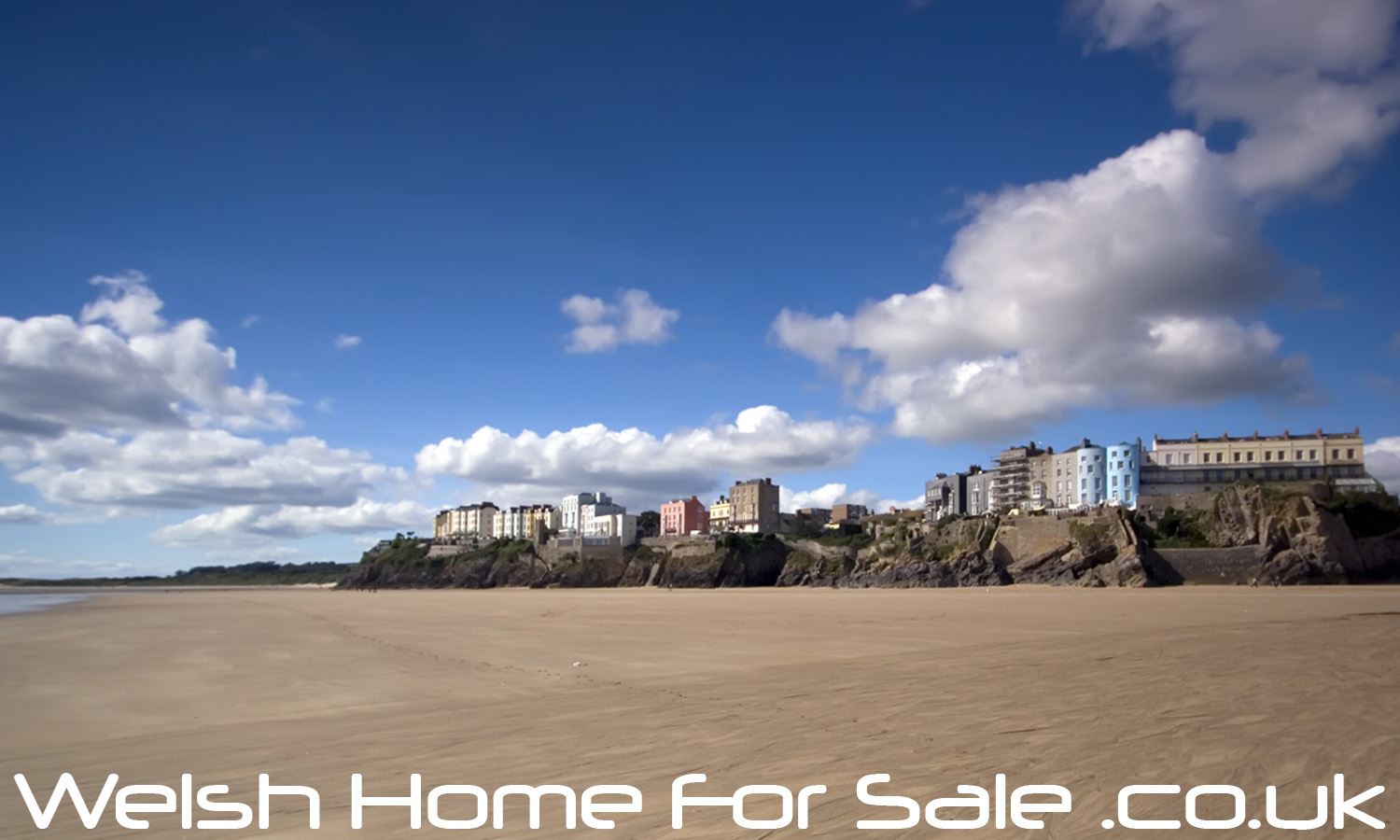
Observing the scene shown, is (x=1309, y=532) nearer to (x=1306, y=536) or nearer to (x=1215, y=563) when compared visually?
(x=1306, y=536)

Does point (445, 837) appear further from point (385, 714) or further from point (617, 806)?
point (385, 714)

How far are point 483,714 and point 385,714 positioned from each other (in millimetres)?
1200

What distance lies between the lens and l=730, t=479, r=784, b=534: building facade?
3962 inches

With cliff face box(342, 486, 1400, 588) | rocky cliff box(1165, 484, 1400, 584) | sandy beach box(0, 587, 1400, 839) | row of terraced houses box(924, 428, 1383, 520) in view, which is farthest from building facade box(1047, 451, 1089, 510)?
sandy beach box(0, 587, 1400, 839)

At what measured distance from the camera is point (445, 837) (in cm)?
487

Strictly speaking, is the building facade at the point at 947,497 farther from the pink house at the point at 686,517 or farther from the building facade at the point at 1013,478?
the pink house at the point at 686,517

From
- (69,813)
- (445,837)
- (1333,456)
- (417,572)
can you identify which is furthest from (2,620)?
(1333,456)

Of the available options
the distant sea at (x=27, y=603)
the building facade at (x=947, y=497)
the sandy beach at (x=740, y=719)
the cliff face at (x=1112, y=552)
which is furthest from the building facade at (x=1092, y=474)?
the distant sea at (x=27, y=603)

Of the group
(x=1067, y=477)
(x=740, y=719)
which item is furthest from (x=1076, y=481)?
(x=740, y=719)

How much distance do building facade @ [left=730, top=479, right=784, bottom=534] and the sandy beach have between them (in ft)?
273

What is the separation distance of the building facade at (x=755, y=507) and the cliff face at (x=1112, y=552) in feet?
106

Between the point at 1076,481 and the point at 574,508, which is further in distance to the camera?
the point at 574,508

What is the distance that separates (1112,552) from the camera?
41469 millimetres

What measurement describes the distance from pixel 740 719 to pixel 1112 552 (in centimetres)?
3917
